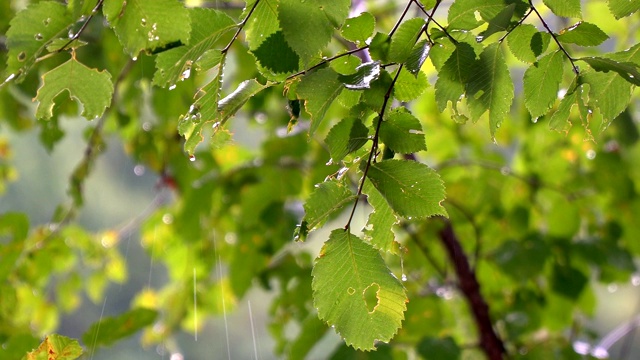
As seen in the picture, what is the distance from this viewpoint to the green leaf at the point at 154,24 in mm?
390

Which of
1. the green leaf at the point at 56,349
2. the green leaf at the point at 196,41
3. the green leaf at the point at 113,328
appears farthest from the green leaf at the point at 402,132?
the green leaf at the point at 113,328

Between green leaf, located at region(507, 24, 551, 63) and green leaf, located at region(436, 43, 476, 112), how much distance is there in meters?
0.04

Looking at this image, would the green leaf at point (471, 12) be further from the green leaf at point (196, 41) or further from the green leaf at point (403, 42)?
the green leaf at point (196, 41)

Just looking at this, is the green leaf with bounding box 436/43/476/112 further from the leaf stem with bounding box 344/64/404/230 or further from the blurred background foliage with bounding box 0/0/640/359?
the blurred background foliage with bounding box 0/0/640/359

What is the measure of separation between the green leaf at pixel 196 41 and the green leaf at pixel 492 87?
0.15 meters

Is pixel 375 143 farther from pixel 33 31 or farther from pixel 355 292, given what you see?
pixel 33 31

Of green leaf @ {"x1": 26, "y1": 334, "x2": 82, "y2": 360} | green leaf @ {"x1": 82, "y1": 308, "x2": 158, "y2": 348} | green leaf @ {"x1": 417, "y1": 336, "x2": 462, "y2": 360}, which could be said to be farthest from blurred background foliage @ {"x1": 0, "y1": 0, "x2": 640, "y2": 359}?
green leaf @ {"x1": 26, "y1": 334, "x2": 82, "y2": 360}

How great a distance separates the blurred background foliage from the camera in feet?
3.54

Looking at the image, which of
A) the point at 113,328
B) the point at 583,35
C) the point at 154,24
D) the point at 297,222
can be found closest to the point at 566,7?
A: the point at 583,35

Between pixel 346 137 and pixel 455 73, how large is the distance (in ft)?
0.25

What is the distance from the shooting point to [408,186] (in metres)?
0.42

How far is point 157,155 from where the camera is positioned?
135cm

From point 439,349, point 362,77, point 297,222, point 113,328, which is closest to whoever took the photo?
point 362,77

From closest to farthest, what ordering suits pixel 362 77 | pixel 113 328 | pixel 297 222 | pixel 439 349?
1. pixel 362 77
2. pixel 113 328
3. pixel 439 349
4. pixel 297 222
